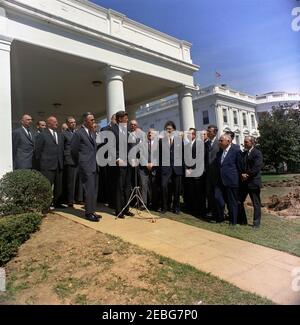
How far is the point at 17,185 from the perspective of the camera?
19.3ft

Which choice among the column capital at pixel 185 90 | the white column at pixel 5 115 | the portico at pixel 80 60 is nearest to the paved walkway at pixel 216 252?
the white column at pixel 5 115

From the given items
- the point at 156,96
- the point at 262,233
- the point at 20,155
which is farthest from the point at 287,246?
the point at 156,96

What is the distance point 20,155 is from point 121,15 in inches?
256

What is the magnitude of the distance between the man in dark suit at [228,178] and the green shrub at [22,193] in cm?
358

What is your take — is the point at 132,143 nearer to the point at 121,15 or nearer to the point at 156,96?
the point at 121,15

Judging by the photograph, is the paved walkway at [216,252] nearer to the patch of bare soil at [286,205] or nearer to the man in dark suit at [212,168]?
the man in dark suit at [212,168]

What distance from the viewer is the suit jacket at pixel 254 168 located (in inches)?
274

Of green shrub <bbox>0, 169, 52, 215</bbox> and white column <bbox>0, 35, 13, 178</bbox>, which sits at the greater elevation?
white column <bbox>0, 35, 13, 178</bbox>

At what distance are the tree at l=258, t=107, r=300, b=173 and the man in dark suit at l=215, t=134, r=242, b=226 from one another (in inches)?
1251

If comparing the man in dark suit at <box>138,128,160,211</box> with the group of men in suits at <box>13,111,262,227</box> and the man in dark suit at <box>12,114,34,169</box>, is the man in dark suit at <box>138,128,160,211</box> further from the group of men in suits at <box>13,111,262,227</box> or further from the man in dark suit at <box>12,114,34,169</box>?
the man in dark suit at <box>12,114,34,169</box>

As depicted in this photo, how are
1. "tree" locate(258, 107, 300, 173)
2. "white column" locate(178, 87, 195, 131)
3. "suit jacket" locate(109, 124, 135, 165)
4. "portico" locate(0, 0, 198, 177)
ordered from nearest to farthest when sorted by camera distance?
1. "suit jacket" locate(109, 124, 135, 165)
2. "portico" locate(0, 0, 198, 177)
3. "white column" locate(178, 87, 195, 131)
4. "tree" locate(258, 107, 300, 173)

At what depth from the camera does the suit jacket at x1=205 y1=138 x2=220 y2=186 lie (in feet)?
24.3

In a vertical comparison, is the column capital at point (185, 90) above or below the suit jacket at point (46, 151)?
above

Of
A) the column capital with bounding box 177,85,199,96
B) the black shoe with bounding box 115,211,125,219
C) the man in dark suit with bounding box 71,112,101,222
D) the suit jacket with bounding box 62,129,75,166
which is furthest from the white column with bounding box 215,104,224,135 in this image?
the man in dark suit with bounding box 71,112,101,222
